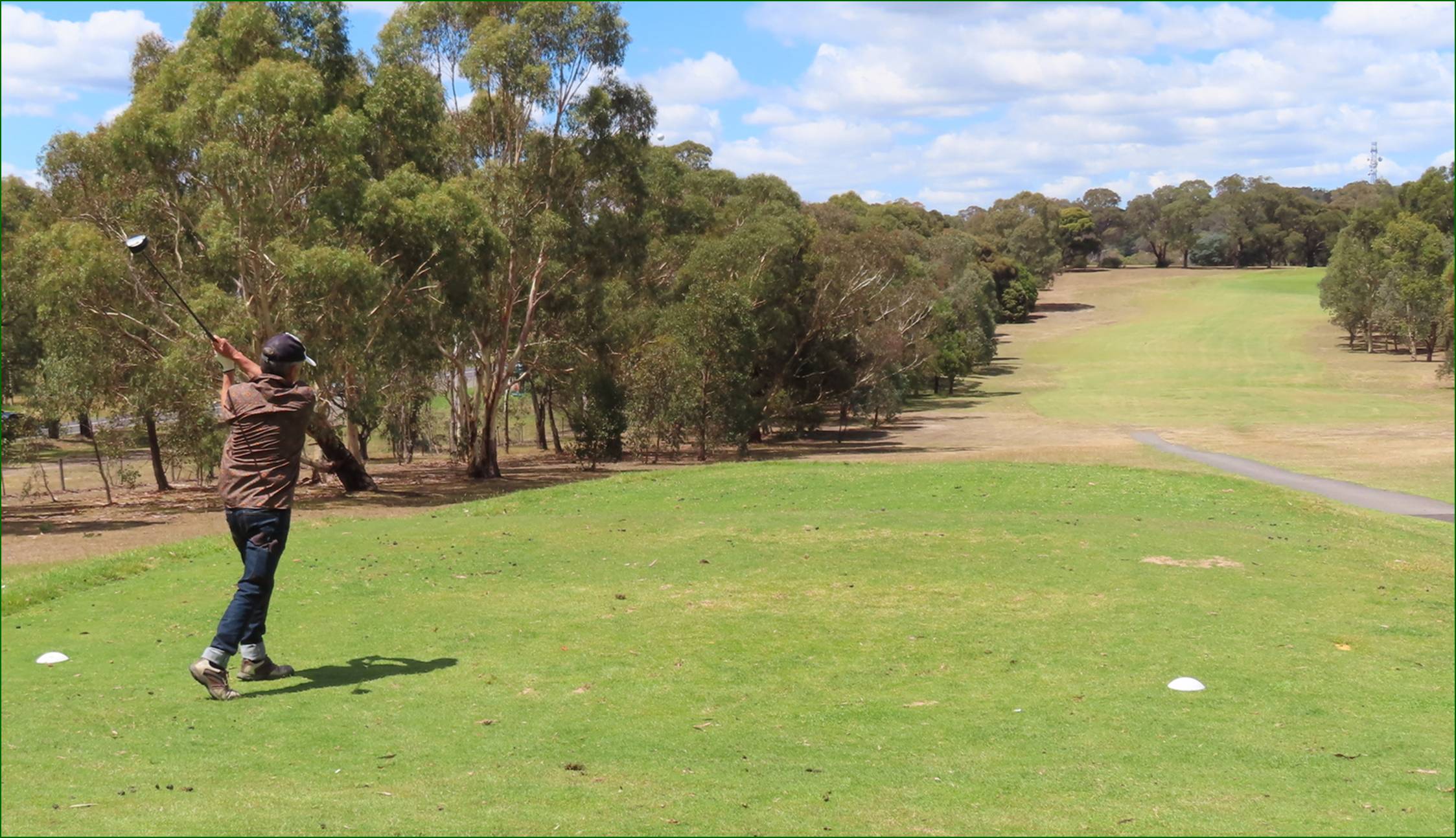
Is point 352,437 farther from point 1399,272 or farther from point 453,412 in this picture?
point 1399,272

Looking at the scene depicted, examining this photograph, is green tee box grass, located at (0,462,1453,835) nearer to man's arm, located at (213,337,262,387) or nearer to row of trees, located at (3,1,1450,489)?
man's arm, located at (213,337,262,387)

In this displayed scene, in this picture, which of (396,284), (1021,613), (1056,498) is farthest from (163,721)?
(396,284)

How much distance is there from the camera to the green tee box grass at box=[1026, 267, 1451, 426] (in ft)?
252

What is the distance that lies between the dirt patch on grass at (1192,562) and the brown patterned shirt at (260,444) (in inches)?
484

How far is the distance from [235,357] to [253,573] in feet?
5.88

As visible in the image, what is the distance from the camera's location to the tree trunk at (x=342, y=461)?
130 ft

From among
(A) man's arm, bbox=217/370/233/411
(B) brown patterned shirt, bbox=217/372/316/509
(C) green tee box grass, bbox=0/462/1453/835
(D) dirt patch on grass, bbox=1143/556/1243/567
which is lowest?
(D) dirt patch on grass, bbox=1143/556/1243/567

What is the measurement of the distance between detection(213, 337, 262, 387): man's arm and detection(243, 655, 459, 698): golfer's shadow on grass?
2.62 meters

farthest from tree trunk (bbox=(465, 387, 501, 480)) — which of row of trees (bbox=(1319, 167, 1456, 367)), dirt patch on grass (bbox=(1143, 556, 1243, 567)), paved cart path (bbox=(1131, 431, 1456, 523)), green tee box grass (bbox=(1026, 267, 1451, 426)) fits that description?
row of trees (bbox=(1319, 167, 1456, 367))

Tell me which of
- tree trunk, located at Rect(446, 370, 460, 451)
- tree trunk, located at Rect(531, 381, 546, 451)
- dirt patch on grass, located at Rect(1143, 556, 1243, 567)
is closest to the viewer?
dirt patch on grass, located at Rect(1143, 556, 1243, 567)

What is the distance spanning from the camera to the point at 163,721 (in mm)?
9047

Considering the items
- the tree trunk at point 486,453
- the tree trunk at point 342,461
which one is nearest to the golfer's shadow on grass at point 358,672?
the tree trunk at point 342,461

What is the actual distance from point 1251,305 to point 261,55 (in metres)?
145

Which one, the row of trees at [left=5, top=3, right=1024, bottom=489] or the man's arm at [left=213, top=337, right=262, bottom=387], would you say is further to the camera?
the row of trees at [left=5, top=3, right=1024, bottom=489]
